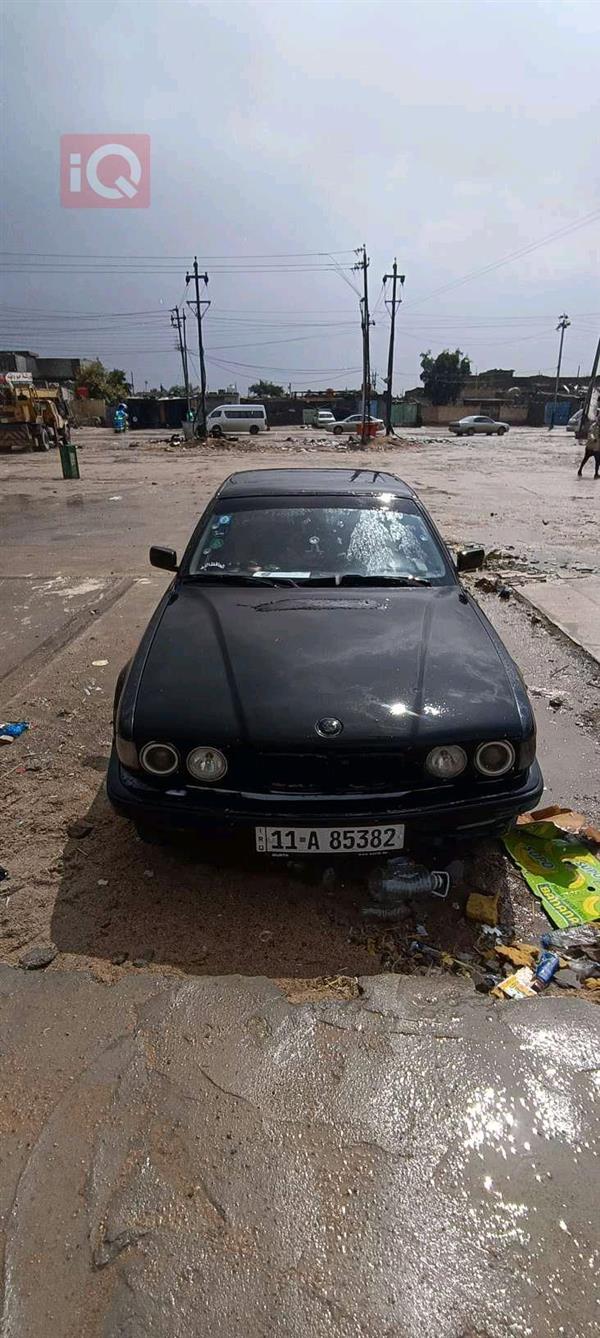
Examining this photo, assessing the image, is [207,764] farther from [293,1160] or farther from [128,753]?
[293,1160]

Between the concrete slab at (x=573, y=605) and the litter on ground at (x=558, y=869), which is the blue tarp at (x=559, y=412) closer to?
the concrete slab at (x=573, y=605)

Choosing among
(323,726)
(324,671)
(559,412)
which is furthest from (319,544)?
(559,412)

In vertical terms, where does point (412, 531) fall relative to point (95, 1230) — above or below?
above

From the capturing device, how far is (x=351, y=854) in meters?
2.56

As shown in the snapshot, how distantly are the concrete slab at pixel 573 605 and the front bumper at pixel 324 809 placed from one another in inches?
125

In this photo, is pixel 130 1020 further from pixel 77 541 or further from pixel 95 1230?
pixel 77 541

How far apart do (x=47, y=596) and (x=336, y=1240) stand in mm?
6788

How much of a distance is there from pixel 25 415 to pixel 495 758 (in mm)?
30091

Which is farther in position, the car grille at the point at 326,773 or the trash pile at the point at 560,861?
the trash pile at the point at 560,861

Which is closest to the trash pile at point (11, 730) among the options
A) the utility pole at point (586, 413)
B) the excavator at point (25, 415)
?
the excavator at point (25, 415)

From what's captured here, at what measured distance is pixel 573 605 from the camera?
6.93 metres

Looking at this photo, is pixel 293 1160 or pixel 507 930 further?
pixel 507 930

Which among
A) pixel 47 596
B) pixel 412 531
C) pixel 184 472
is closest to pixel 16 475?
pixel 184 472

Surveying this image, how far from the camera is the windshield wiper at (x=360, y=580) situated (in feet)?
12.1
